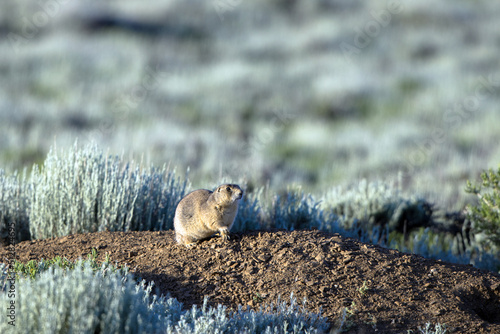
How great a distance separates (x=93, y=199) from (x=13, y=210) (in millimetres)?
956

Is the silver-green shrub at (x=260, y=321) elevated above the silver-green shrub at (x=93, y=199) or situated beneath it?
situated beneath

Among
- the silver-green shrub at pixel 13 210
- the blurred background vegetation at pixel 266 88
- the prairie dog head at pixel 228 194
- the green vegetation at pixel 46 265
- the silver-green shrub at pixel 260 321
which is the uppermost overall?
the blurred background vegetation at pixel 266 88

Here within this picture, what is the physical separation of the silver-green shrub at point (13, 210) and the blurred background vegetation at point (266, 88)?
1.90m

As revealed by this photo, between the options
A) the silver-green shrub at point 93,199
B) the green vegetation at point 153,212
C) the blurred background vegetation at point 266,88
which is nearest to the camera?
the green vegetation at point 153,212

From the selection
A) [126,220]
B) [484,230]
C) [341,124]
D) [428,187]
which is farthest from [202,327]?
[341,124]

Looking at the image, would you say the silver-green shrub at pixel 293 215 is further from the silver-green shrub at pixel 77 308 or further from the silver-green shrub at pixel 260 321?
the silver-green shrub at pixel 77 308

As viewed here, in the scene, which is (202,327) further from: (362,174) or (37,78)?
(37,78)

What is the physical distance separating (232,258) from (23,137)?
10.3 m

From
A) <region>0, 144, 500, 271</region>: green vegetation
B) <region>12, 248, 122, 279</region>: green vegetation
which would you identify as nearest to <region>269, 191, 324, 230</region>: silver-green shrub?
<region>0, 144, 500, 271</region>: green vegetation

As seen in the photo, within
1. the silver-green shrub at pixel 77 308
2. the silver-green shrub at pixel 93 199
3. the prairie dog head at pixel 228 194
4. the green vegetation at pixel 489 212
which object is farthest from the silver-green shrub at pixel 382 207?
the silver-green shrub at pixel 77 308

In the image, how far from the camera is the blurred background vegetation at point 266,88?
1233 centimetres

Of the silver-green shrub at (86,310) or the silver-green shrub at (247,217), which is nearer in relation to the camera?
the silver-green shrub at (86,310)

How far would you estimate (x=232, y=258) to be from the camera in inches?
177

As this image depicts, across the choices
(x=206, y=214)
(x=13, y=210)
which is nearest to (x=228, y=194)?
(x=206, y=214)
